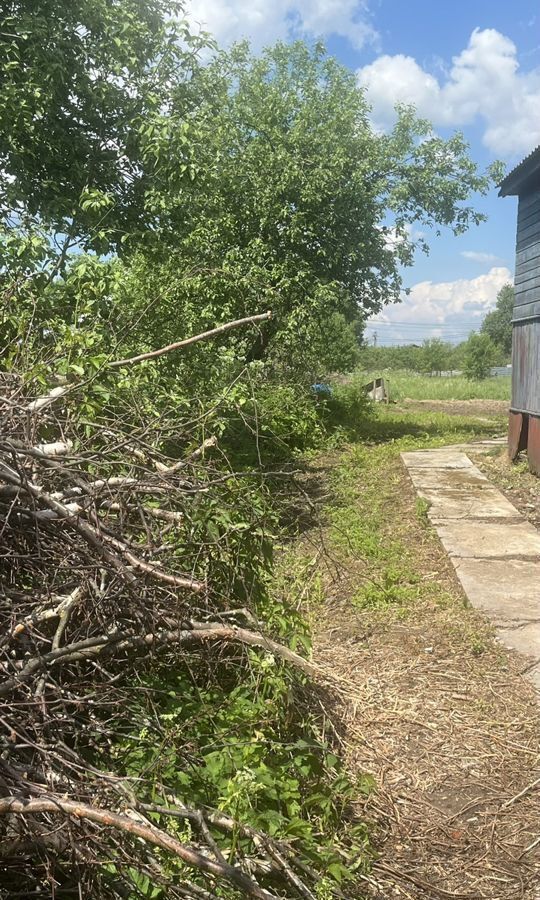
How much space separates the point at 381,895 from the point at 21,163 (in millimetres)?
5428

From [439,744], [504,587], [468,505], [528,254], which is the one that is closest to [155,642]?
[439,744]

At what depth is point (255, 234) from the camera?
40.3ft

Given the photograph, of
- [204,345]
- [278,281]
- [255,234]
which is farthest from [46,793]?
[255,234]

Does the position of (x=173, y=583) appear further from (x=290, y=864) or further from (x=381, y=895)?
(x=381, y=895)

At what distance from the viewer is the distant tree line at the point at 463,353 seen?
5003cm

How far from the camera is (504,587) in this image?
5270 millimetres

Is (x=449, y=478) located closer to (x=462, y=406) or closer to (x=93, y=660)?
(x=93, y=660)

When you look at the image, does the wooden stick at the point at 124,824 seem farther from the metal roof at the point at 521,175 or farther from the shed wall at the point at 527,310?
the metal roof at the point at 521,175

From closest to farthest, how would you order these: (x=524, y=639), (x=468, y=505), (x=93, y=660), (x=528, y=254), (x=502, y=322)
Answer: (x=93, y=660) < (x=524, y=639) < (x=468, y=505) < (x=528, y=254) < (x=502, y=322)

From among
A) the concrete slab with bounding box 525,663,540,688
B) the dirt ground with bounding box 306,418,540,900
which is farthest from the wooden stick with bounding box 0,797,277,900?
the concrete slab with bounding box 525,663,540,688

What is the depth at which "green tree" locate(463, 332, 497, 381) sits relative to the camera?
48000 mm

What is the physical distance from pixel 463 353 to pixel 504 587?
6085 centimetres

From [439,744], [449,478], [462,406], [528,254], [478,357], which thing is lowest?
[439,744]

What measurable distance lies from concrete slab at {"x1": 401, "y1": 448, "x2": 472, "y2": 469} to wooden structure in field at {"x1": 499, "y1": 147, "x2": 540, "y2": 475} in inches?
31.6
